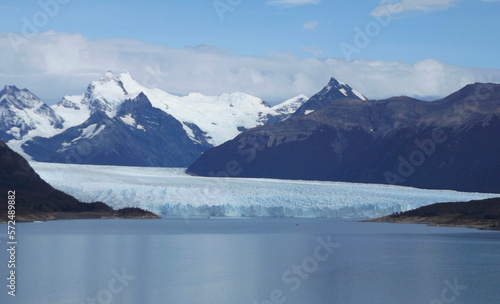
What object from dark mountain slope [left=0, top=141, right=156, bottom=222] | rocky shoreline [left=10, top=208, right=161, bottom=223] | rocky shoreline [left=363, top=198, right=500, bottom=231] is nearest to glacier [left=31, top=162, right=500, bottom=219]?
rocky shoreline [left=10, top=208, right=161, bottom=223]

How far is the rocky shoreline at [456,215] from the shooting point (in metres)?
90.9

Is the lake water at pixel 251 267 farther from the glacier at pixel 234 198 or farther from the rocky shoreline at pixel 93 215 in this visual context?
the glacier at pixel 234 198

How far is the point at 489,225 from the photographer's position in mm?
89250

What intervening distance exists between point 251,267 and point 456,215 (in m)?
A: 53.8

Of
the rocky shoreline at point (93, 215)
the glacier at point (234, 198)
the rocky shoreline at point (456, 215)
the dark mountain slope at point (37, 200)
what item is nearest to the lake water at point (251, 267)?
the rocky shoreline at point (456, 215)

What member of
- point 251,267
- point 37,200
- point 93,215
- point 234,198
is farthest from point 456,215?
point 251,267

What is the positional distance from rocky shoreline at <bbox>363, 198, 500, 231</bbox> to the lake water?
13695mm

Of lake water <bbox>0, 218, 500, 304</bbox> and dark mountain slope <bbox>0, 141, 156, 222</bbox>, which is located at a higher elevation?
dark mountain slope <bbox>0, 141, 156, 222</bbox>

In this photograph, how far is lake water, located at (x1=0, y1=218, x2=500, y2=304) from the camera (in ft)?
121

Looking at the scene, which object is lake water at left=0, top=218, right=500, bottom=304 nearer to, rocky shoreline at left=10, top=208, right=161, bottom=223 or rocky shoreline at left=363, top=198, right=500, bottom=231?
rocky shoreline at left=363, top=198, right=500, bottom=231

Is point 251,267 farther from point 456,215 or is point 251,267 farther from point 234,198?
point 234,198

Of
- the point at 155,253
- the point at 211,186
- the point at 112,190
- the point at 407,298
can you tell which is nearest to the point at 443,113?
the point at 211,186

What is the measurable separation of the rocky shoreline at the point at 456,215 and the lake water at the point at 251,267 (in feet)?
44.9

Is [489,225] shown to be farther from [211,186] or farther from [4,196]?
[4,196]
